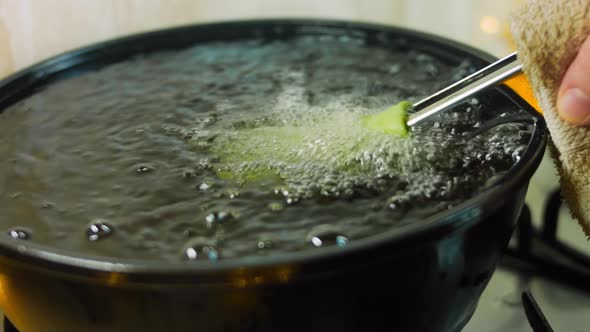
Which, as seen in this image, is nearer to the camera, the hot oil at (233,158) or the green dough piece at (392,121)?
the hot oil at (233,158)

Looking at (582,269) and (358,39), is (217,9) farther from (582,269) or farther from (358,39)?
(582,269)

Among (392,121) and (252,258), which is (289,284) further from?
(392,121)

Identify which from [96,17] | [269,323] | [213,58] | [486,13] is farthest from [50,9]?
[486,13]

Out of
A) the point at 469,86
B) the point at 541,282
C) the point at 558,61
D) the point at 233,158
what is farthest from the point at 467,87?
the point at 541,282

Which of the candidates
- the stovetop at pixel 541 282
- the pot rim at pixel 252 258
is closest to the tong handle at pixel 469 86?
the pot rim at pixel 252 258

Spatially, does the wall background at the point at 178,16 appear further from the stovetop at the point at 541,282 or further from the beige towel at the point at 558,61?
the beige towel at the point at 558,61

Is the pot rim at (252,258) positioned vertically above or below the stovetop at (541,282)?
above
